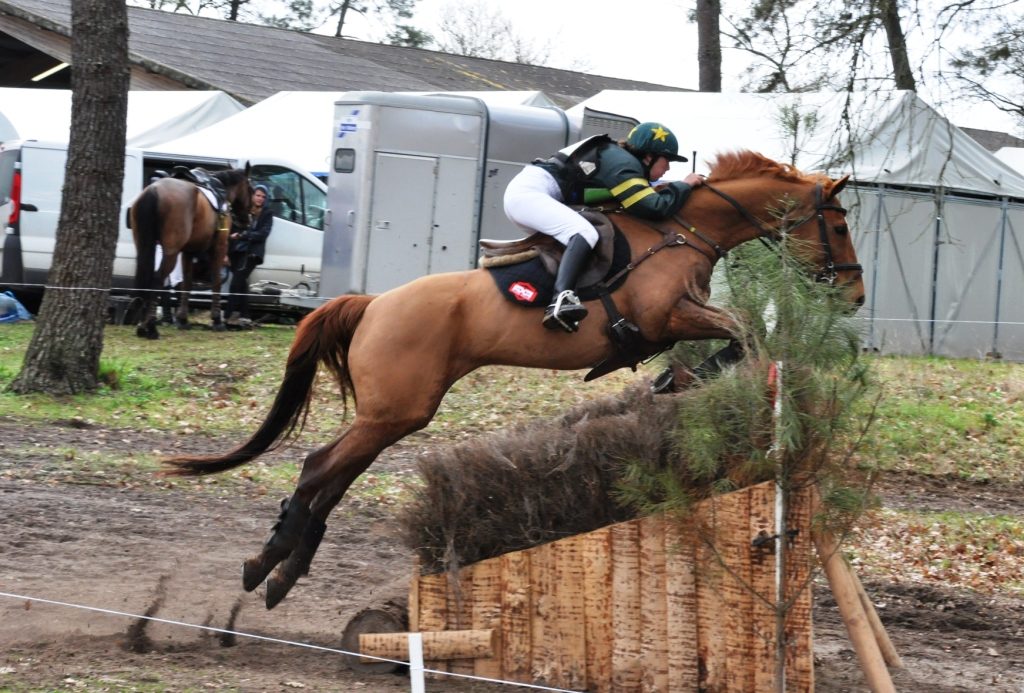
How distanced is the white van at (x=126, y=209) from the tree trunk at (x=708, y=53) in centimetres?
743

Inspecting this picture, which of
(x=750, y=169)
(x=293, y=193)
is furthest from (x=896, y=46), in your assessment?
(x=293, y=193)

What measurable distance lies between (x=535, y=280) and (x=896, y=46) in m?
5.05

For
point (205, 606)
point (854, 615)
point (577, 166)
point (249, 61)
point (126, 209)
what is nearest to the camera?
point (854, 615)

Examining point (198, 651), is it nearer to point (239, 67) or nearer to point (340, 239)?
point (340, 239)

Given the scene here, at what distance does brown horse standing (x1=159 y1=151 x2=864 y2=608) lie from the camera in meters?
6.04

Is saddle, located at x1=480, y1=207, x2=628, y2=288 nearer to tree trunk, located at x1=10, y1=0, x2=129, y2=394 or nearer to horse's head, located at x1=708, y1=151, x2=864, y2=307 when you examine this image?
horse's head, located at x1=708, y1=151, x2=864, y2=307

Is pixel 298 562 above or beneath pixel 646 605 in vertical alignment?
beneath

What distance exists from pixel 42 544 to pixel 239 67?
76.6ft

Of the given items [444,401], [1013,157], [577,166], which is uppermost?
[1013,157]

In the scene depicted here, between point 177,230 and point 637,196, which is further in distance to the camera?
point 177,230

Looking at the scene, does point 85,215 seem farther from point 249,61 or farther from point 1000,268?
point 249,61

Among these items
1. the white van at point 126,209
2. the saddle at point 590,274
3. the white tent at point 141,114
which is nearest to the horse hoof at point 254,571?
the saddle at point 590,274

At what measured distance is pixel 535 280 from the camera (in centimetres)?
618

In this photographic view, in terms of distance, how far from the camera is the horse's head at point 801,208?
21.0 ft
